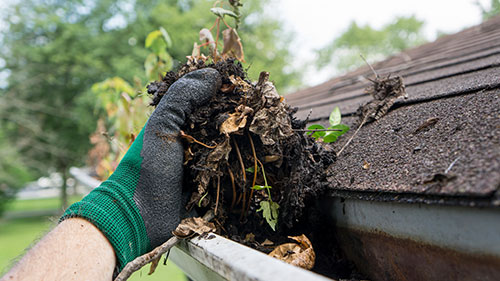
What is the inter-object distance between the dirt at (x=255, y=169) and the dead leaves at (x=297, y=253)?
2.0 inches

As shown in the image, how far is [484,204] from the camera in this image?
0.52 m

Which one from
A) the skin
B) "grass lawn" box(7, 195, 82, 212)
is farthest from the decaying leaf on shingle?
"grass lawn" box(7, 195, 82, 212)

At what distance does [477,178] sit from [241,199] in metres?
0.63

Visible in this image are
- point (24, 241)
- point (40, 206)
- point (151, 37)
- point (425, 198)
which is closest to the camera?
point (425, 198)

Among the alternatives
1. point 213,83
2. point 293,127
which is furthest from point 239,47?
point 293,127

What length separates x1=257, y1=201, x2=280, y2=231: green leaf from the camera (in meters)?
0.93

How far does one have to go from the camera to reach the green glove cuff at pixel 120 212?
0.85 meters

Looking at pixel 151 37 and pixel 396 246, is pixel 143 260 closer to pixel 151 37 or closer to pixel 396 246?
pixel 396 246

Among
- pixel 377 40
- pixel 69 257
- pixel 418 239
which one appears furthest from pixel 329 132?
pixel 377 40

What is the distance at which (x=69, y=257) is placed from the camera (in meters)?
0.80

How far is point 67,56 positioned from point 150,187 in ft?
44.7

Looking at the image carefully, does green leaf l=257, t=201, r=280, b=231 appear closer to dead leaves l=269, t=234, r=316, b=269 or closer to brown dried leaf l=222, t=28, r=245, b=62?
dead leaves l=269, t=234, r=316, b=269

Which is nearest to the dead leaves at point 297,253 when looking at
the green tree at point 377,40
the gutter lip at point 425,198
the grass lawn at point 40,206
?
the gutter lip at point 425,198

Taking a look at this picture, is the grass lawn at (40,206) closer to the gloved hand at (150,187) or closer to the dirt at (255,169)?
the gloved hand at (150,187)
